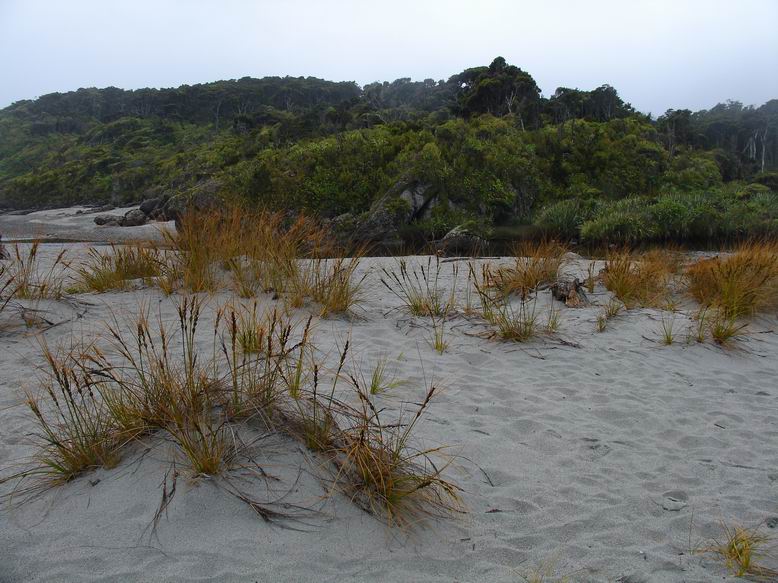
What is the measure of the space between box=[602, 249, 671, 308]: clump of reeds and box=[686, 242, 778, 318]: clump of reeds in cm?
37

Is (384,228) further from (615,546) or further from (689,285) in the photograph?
(615,546)

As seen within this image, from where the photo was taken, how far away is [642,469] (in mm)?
2709

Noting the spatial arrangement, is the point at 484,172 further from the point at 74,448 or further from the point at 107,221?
the point at 74,448

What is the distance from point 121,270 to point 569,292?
5.29m

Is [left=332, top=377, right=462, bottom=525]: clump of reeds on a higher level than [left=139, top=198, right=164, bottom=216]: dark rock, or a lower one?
lower

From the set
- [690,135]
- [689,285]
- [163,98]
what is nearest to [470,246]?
[689,285]

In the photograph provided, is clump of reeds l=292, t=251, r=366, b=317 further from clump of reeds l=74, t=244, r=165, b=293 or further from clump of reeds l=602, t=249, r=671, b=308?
clump of reeds l=602, t=249, r=671, b=308

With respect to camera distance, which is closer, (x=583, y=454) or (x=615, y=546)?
(x=615, y=546)

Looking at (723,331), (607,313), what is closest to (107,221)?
(607,313)

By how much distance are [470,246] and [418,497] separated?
13699 mm

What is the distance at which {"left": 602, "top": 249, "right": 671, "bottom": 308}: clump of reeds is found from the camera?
6.05m

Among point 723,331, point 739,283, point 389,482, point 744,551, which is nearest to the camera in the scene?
point 744,551

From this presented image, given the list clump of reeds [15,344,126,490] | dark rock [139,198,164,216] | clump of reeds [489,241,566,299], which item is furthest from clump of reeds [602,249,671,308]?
dark rock [139,198,164,216]

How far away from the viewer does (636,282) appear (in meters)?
6.30
